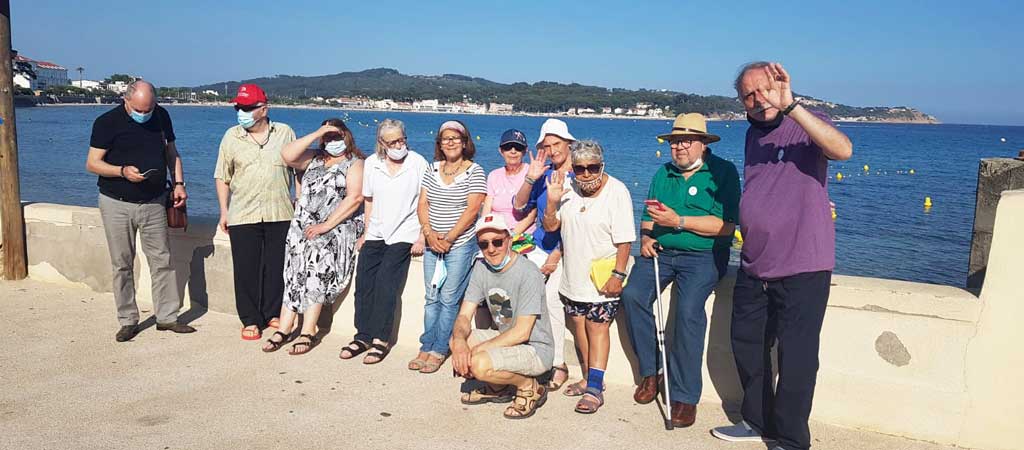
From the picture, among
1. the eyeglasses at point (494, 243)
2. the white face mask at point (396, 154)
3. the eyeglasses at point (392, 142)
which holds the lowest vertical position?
the eyeglasses at point (494, 243)

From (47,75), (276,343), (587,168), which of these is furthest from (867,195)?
(47,75)

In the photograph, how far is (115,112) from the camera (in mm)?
5734

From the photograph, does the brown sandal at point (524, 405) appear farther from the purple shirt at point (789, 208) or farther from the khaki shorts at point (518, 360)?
the purple shirt at point (789, 208)

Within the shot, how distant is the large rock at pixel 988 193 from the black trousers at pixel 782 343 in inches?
81.4

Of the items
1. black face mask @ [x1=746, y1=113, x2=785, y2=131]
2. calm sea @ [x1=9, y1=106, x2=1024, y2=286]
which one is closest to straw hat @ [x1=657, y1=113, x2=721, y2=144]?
black face mask @ [x1=746, y1=113, x2=785, y2=131]

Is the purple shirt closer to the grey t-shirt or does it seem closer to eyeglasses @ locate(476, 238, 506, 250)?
the grey t-shirt

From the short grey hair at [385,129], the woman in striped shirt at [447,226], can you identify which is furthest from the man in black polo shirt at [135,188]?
the woman in striped shirt at [447,226]

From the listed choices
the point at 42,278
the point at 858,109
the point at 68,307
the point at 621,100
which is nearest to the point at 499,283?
the point at 68,307

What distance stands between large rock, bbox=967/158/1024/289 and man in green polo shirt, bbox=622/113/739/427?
2084 mm

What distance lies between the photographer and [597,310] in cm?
475

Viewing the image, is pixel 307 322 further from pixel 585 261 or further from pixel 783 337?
pixel 783 337

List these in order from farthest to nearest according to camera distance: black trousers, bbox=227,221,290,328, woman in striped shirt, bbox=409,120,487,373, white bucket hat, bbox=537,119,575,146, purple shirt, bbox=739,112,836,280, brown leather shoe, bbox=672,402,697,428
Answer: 1. black trousers, bbox=227,221,290,328
2. woman in striped shirt, bbox=409,120,487,373
3. white bucket hat, bbox=537,119,575,146
4. brown leather shoe, bbox=672,402,697,428
5. purple shirt, bbox=739,112,836,280

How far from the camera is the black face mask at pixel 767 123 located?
3963 mm

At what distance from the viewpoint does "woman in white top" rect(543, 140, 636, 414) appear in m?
4.61
